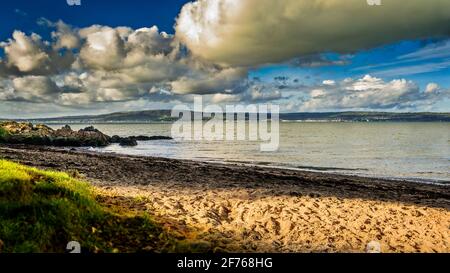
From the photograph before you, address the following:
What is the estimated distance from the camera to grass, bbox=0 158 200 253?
7.66 metres

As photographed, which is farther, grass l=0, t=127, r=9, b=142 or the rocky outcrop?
the rocky outcrop

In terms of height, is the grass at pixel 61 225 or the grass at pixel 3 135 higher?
the grass at pixel 3 135

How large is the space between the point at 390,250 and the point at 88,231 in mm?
7489

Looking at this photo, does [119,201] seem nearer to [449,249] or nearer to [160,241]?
[160,241]

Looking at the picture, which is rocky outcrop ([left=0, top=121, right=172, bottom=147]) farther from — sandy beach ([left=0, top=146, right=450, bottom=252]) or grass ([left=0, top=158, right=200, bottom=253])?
grass ([left=0, top=158, right=200, bottom=253])

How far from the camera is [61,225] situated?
8.22 m

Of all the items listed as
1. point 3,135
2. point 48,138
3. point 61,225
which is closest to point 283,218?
point 61,225

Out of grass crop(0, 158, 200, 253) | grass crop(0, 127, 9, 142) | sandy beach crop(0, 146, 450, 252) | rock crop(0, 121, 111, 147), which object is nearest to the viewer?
grass crop(0, 158, 200, 253)

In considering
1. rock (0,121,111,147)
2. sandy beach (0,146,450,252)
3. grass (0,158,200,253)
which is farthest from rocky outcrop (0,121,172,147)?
grass (0,158,200,253)

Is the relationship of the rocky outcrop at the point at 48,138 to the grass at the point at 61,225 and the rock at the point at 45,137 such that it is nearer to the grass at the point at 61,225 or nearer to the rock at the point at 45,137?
the rock at the point at 45,137

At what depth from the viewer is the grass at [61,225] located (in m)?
7.66

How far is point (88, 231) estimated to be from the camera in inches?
332

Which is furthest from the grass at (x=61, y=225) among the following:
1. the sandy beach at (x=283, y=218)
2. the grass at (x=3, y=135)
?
the grass at (x=3, y=135)
